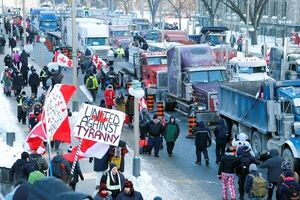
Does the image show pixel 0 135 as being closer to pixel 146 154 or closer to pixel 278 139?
pixel 146 154

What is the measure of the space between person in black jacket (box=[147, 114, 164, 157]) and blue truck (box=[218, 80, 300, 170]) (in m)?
2.44

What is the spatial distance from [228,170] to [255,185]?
3.48ft

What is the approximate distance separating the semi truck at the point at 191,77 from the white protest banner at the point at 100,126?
11.9 meters

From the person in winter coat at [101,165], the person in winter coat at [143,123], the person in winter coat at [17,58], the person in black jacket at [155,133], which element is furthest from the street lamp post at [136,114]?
the person in winter coat at [17,58]

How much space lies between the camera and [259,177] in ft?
50.9

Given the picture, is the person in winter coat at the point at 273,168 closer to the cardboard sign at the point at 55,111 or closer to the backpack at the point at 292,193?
the backpack at the point at 292,193

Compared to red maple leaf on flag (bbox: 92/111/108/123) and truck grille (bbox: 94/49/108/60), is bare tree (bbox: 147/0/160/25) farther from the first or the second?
red maple leaf on flag (bbox: 92/111/108/123)

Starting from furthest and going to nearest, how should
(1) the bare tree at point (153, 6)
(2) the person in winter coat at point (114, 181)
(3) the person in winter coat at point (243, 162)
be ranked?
(1) the bare tree at point (153, 6)
(3) the person in winter coat at point (243, 162)
(2) the person in winter coat at point (114, 181)

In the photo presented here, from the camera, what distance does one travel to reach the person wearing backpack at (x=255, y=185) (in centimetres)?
1541

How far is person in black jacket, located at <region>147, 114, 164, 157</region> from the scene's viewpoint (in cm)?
2108

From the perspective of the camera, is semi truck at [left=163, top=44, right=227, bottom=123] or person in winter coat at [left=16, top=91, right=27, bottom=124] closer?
person in winter coat at [left=16, top=91, right=27, bottom=124]

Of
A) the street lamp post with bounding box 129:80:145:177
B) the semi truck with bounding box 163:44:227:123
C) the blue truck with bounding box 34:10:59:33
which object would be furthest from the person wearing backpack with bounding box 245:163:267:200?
the blue truck with bounding box 34:10:59:33

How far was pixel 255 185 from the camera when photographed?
15445mm

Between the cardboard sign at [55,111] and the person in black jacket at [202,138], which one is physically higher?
the cardboard sign at [55,111]
